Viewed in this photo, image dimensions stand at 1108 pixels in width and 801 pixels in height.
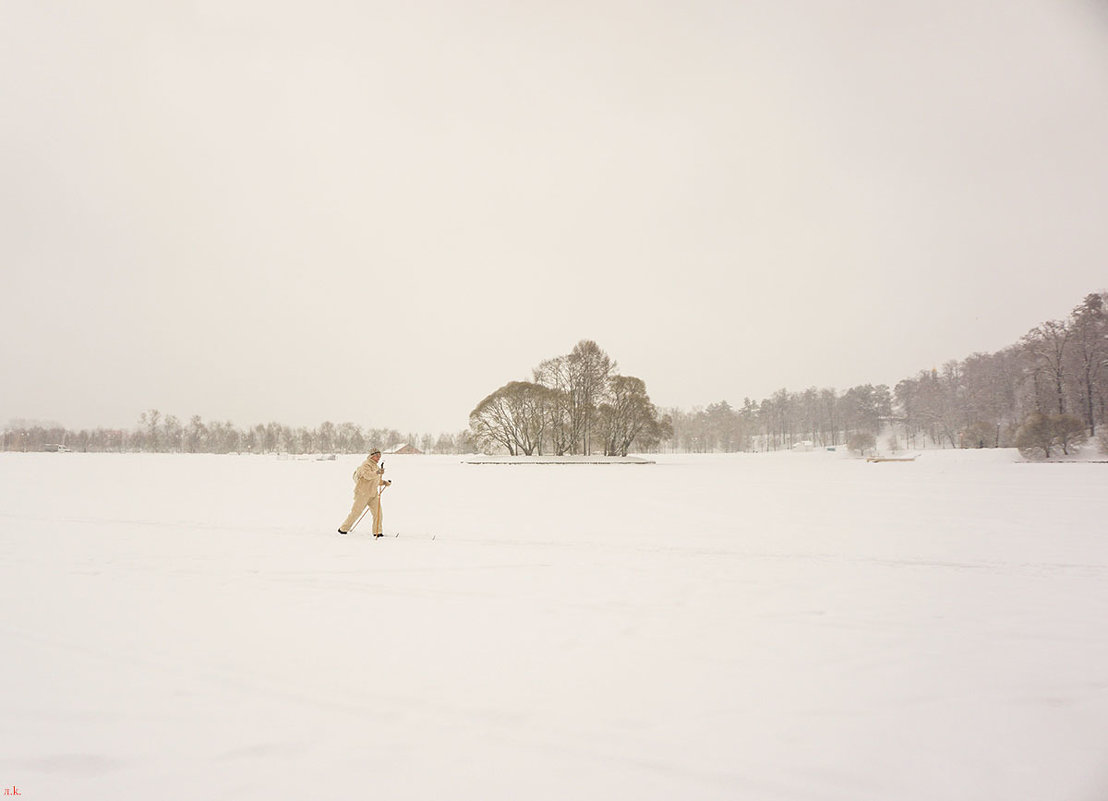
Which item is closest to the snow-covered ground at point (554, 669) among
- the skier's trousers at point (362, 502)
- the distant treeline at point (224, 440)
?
the skier's trousers at point (362, 502)

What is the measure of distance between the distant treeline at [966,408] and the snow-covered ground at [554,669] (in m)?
43.8

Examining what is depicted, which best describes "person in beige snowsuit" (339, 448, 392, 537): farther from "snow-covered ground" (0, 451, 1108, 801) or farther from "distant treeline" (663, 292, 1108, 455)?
"distant treeline" (663, 292, 1108, 455)

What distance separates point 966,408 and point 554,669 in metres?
92.7

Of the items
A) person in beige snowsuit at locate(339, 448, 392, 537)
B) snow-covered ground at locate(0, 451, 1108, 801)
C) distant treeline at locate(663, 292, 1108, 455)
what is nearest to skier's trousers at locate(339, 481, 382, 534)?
person in beige snowsuit at locate(339, 448, 392, 537)

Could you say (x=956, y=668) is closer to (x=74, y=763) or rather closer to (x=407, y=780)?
(x=407, y=780)

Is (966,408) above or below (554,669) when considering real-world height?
above

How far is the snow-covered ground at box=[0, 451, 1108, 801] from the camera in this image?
10.5 ft

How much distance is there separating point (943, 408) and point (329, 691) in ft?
350

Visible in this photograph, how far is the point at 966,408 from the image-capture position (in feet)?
251

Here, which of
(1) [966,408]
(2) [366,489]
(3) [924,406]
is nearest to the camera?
(2) [366,489]

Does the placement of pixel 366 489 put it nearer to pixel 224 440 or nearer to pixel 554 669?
pixel 554 669

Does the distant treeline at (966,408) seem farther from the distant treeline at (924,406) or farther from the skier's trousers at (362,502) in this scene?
the skier's trousers at (362,502)

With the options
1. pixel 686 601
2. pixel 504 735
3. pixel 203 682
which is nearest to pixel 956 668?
pixel 686 601

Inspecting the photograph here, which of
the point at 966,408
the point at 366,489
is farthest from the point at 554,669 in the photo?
the point at 966,408
